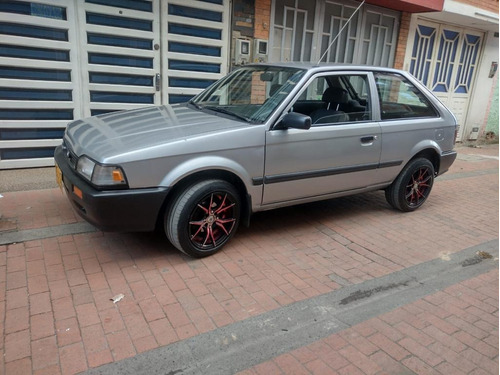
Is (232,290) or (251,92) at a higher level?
(251,92)

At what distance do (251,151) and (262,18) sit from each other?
14.1 feet

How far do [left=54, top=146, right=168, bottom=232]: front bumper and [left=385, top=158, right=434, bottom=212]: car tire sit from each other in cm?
298

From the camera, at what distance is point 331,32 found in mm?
7961

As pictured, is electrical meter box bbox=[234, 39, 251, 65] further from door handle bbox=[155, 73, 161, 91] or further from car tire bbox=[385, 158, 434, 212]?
car tire bbox=[385, 158, 434, 212]

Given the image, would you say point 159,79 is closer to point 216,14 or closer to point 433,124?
point 216,14

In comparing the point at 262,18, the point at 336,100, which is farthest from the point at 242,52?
the point at 336,100

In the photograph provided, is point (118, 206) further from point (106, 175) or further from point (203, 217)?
point (203, 217)

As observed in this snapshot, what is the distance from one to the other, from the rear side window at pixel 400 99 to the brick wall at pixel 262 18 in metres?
Result: 3.06

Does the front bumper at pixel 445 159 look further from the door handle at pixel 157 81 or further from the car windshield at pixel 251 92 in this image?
the door handle at pixel 157 81

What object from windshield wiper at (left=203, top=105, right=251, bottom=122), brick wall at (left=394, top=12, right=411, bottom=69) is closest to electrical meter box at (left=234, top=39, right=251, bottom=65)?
windshield wiper at (left=203, top=105, right=251, bottom=122)

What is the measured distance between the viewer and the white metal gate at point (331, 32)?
730 cm

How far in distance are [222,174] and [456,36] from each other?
966 centimetres

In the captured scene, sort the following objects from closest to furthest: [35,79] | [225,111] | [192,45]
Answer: [225,111] → [35,79] → [192,45]

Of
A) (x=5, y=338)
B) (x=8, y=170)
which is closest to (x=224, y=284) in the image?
(x=5, y=338)
